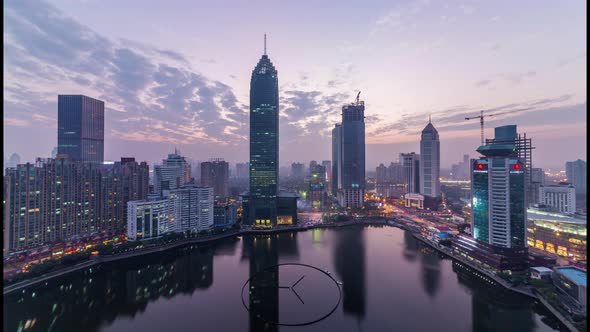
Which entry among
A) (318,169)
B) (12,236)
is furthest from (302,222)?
(318,169)

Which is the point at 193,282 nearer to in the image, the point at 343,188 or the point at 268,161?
the point at 268,161

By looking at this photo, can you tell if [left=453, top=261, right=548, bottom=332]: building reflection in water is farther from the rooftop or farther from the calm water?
the rooftop

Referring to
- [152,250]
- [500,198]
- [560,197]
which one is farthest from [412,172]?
[152,250]

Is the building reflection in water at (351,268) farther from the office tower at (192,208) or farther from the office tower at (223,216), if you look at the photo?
the office tower at (192,208)

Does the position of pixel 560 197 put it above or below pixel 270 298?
Result: above

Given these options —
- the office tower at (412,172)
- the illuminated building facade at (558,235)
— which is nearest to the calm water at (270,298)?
the illuminated building facade at (558,235)

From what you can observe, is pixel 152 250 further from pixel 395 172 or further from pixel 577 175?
pixel 395 172
